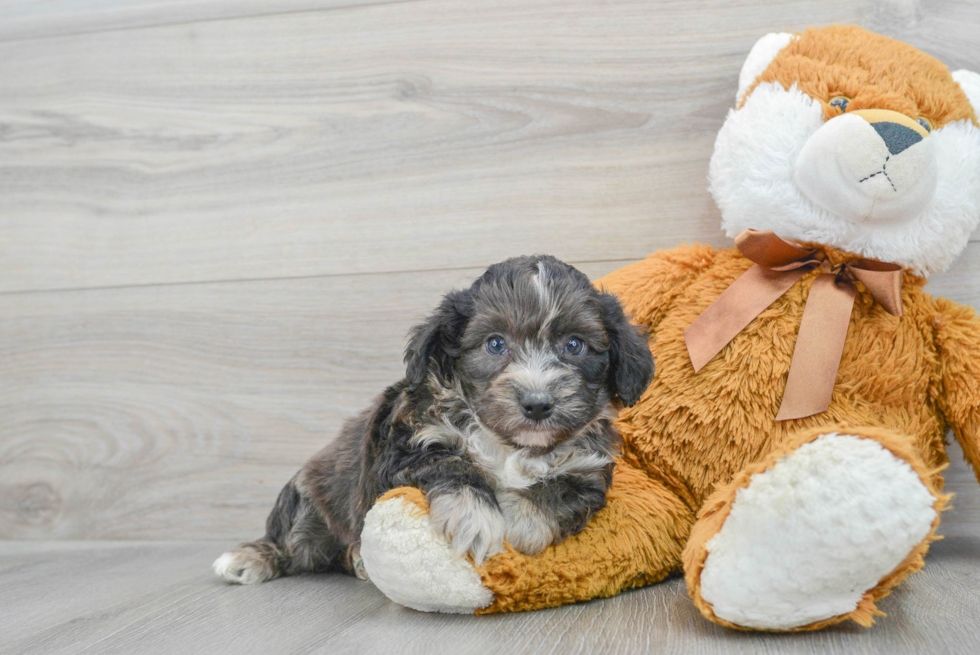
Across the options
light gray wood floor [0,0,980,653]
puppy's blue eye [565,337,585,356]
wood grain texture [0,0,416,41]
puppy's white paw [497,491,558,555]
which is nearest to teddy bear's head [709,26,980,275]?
light gray wood floor [0,0,980,653]

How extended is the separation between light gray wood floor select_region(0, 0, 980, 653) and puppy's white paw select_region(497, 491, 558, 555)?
3.35ft

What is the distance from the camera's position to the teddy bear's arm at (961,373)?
1.79 metres

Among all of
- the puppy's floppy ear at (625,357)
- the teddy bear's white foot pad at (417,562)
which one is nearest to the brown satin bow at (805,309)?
the puppy's floppy ear at (625,357)

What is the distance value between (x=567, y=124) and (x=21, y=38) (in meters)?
1.97

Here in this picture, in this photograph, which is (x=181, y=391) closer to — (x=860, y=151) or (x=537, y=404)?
(x=537, y=404)

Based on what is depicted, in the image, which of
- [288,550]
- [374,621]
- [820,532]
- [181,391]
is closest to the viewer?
[820,532]

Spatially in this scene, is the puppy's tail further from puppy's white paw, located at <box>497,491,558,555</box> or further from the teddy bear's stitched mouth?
the teddy bear's stitched mouth

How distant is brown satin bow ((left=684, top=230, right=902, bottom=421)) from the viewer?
175cm

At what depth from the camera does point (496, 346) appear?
1643 millimetres

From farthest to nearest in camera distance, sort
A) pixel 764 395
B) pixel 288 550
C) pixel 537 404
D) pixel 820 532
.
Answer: pixel 288 550 < pixel 764 395 < pixel 537 404 < pixel 820 532

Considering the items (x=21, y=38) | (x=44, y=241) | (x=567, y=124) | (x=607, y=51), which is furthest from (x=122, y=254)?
(x=607, y=51)

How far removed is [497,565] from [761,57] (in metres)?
1.42

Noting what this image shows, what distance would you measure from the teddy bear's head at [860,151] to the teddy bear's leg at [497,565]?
816 millimetres

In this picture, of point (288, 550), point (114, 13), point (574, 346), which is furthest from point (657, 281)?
point (114, 13)
